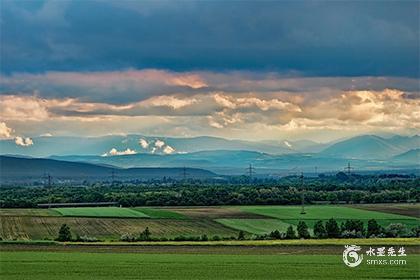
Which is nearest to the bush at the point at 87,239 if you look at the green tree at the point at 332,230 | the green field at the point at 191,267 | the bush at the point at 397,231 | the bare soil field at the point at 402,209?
the green field at the point at 191,267

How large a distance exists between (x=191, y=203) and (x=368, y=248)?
59.8 m

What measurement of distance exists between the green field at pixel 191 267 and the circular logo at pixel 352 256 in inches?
17.2

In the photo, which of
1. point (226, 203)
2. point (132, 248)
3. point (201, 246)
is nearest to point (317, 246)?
point (201, 246)

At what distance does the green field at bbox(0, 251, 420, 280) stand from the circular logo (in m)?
0.44

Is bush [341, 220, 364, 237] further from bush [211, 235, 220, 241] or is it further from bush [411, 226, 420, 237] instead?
bush [211, 235, 220, 241]

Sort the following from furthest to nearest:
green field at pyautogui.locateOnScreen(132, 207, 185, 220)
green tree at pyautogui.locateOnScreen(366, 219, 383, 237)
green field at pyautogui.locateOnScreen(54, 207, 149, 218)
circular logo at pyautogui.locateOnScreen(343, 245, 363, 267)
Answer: green field at pyautogui.locateOnScreen(54, 207, 149, 218) → green field at pyautogui.locateOnScreen(132, 207, 185, 220) → green tree at pyautogui.locateOnScreen(366, 219, 383, 237) → circular logo at pyautogui.locateOnScreen(343, 245, 363, 267)

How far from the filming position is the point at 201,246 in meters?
49.6

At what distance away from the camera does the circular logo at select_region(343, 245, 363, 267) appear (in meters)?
35.7

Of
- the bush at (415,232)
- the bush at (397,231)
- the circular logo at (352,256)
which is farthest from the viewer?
the bush at (397,231)

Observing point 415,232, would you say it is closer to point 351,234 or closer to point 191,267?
point 351,234

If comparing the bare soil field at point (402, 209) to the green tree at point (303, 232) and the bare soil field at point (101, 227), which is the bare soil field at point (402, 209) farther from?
the green tree at point (303, 232)

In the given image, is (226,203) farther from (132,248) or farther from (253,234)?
(132,248)

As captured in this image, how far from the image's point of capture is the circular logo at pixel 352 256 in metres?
35.7

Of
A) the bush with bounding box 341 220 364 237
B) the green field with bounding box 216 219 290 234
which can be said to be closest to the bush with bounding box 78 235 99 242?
the green field with bounding box 216 219 290 234
